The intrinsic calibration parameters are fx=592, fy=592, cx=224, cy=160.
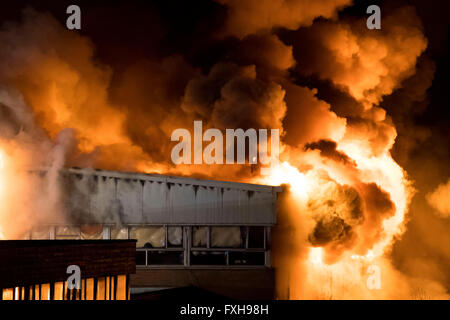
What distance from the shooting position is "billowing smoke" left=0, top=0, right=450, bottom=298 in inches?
964

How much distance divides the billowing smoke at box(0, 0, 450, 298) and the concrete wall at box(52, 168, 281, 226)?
0.82 m

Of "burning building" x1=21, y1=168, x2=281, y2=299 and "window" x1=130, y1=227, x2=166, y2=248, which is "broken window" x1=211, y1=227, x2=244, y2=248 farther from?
"window" x1=130, y1=227, x2=166, y2=248

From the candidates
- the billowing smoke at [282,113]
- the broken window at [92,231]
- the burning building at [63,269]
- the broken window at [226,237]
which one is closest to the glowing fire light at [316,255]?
the billowing smoke at [282,113]

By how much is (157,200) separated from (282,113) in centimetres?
773

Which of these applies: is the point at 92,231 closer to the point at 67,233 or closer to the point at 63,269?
the point at 67,233

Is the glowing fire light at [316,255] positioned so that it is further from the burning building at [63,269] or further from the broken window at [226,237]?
the burning building at [63,269]

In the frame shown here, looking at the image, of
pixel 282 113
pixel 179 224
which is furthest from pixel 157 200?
pixel 282 113

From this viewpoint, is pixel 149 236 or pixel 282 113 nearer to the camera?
pixel 149 236

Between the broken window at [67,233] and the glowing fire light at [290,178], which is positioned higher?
the glowing fire light at [290,178]

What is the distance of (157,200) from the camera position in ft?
79.0

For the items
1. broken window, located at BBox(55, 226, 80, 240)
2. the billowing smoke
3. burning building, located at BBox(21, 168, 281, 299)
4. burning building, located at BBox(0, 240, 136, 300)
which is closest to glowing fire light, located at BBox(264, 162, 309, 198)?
the billowing smoke

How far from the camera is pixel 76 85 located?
33594mm

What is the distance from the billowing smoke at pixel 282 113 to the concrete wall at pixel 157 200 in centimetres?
82

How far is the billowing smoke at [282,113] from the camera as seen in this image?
2448 cm
